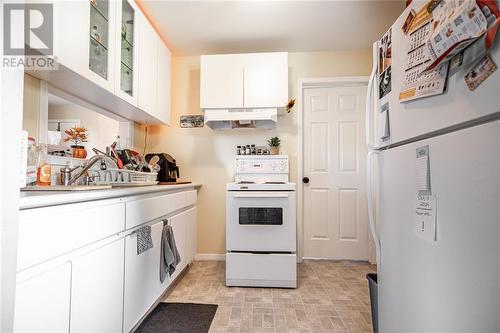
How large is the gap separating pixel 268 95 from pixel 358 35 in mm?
1107

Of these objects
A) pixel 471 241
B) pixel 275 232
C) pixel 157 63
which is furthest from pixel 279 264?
pixel 157 63

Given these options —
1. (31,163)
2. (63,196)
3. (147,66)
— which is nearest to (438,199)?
(63,196)

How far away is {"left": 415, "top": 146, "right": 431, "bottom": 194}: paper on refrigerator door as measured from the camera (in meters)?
0.81

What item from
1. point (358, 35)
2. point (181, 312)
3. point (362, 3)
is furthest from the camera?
point (358, 35)

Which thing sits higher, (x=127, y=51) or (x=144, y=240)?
(x=127, y=51)

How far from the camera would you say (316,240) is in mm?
2807

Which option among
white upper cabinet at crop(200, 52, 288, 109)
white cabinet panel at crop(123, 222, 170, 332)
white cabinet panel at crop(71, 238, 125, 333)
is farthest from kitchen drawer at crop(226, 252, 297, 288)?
white upper cabinet at crop(200, 52, 288, 109)

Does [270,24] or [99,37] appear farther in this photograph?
[270,24]

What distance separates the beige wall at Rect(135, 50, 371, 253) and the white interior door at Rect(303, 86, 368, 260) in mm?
220

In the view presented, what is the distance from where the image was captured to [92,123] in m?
1.95

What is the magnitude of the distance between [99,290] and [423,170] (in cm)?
139

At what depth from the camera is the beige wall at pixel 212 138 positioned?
2.78 meters

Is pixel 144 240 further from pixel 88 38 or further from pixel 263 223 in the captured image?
pixel 88 38

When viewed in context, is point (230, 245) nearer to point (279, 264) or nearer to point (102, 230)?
point (279, 264)
